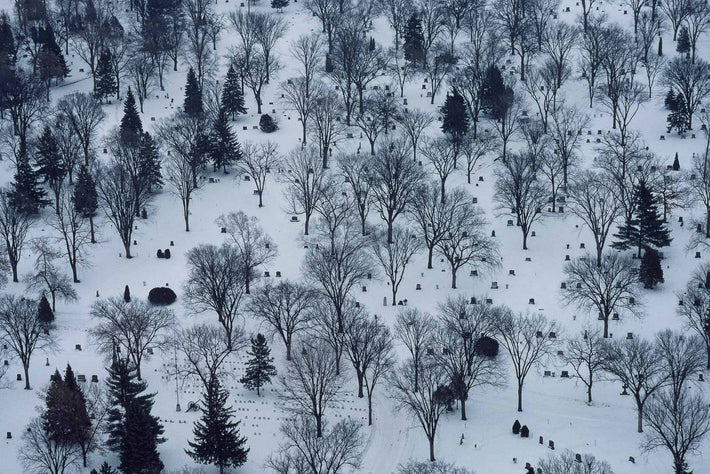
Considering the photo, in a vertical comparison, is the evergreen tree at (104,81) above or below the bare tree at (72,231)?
above

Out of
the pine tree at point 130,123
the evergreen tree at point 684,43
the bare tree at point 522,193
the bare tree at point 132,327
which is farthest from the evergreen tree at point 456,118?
the bare tree at point 132,327

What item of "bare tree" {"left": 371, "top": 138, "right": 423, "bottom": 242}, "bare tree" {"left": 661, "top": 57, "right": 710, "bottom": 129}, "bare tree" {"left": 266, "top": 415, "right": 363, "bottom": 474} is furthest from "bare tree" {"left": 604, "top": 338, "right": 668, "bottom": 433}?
"bare tree" {"left": 661, "top": 57, "right": 710, "bottom": 129}

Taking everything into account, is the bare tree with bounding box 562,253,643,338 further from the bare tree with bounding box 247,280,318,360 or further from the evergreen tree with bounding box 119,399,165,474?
the evergreen tree with bounding box 119,399,165,474

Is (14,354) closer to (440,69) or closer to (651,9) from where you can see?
(440,69)

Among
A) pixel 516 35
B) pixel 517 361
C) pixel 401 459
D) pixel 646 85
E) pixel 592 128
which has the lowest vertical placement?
pixel 401 459

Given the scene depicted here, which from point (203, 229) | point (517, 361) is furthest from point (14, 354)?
point (517, 361)

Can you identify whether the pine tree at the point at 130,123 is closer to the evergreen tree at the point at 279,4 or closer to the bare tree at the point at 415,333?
the evergreen tree at the point at 279,4
